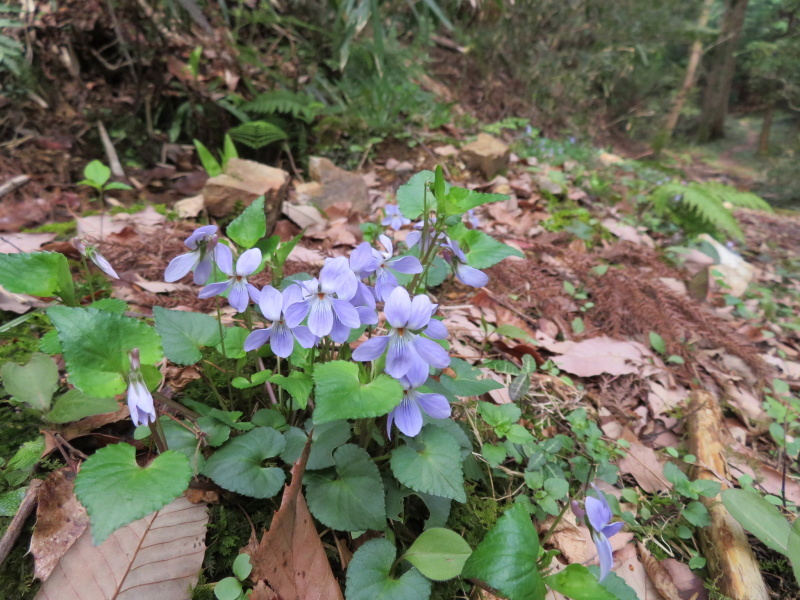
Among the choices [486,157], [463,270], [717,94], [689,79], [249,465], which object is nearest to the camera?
[249,465]

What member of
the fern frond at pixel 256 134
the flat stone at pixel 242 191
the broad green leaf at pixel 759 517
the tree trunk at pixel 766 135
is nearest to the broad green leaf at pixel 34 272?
the flat stone at pixel 242 191

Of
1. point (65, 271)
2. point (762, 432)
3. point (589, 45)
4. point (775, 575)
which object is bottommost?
point (762, 432)

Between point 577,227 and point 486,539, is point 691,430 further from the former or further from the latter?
point 577,227

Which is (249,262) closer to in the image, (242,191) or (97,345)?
(97,345)

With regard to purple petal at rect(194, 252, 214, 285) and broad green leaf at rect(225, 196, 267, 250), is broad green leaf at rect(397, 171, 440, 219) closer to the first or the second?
broad green leaf at rect(225, 196, 267, 250)

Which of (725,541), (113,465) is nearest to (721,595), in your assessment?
(725,541)

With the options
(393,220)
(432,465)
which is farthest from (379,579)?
(393,220)
